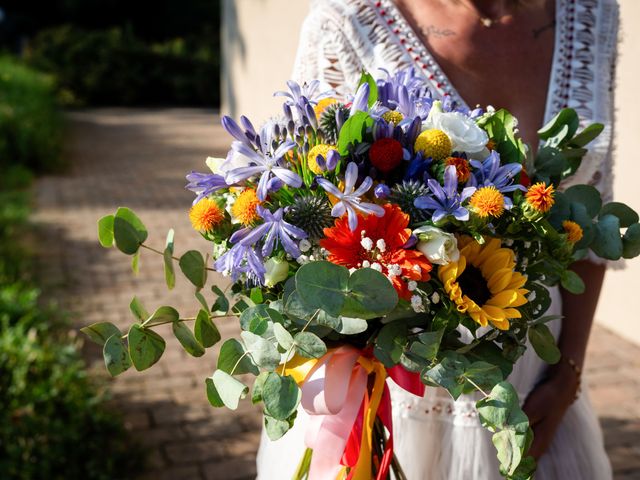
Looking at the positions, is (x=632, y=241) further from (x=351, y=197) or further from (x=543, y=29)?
(x=543, y=29)

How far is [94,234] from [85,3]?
77.1ft

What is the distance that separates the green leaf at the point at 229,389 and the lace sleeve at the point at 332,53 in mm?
823

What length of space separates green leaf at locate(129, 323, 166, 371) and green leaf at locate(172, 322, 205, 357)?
0.04 meters

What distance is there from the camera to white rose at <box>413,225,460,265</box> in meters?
1.05

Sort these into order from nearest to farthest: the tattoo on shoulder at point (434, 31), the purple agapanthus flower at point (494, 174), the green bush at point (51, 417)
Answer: the purple agapanthus flower at point (494, 174) → the tattoo on shoulder at point (434, 31) → the green bush at point (51, 417)

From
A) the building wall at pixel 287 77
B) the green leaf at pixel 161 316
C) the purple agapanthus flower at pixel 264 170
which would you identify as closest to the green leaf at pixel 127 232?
the green leaf at pixel 161 316

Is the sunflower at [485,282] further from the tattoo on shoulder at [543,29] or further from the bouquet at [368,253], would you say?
the tattoo on shoulder at [543,29]

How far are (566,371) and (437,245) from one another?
3.01 feet

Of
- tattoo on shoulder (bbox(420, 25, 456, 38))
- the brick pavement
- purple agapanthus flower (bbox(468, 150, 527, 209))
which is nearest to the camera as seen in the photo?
purple agapanthus flower (bbox(468, 150, 527, 209))

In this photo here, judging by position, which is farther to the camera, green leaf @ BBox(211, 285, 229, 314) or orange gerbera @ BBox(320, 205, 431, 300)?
green leaf @ BBox(211, 285, 229, 314)

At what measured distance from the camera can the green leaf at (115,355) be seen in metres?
1.11

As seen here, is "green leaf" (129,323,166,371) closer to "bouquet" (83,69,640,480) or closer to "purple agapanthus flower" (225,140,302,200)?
"bouquet" (83,69,640,480)

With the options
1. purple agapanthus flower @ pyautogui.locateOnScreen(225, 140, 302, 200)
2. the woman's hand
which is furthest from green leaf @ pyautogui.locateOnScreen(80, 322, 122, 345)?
the woman's hand

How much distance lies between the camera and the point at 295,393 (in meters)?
1.08
